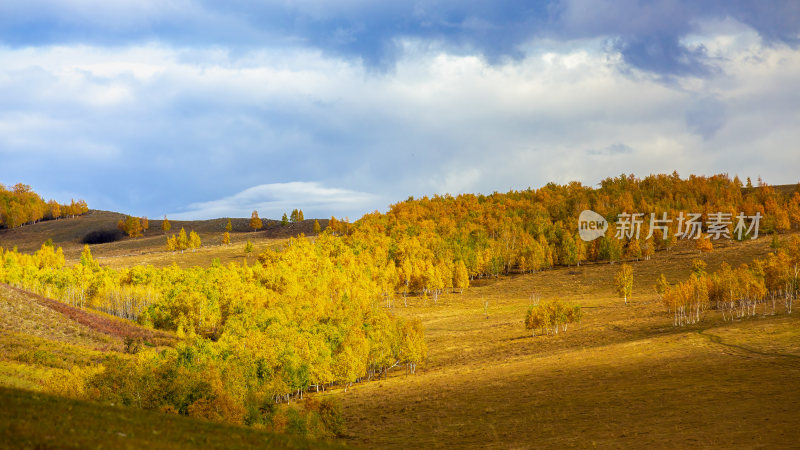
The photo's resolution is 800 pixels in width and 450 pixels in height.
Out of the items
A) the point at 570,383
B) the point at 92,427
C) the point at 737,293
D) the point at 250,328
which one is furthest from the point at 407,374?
the point at 92,427

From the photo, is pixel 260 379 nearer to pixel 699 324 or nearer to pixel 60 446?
pixel 60 446

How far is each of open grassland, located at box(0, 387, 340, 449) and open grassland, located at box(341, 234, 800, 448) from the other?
33256 millimetres

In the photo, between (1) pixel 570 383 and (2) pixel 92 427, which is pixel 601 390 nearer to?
(1) pixel 570 383

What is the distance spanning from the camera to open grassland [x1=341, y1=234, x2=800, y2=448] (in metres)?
59.3

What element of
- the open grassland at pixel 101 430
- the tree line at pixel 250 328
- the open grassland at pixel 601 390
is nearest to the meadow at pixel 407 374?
the open grassland at pixel 101 430

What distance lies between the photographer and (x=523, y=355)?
10962 cm

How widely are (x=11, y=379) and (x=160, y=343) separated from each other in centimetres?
4880

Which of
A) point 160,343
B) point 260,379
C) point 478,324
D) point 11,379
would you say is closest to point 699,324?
point 478,324

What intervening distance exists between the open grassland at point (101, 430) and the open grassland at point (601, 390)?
3326 cm

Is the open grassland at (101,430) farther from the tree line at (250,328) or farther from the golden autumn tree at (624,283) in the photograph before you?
the golden autumn tree at (624,283)

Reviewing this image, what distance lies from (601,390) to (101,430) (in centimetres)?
6728

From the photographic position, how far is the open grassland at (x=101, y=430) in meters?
22.4

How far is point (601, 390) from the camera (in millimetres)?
77188

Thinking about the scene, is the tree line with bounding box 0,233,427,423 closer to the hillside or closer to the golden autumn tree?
the hillside
